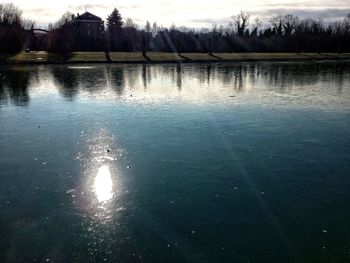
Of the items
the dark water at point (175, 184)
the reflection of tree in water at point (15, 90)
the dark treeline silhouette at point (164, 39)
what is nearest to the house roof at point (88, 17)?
the dark treeline silhouette at point (164, 39)

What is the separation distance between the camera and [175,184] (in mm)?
8820

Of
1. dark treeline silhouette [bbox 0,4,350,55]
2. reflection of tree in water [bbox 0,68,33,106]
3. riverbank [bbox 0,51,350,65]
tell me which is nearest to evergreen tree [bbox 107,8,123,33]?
dark treeline silhouette [bbox 0,4,350,55]

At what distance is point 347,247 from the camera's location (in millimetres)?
6309

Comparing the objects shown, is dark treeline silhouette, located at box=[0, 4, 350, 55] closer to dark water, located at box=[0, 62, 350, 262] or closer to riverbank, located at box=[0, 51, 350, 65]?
riverbank, located at box=[0, 51, 350, 65]

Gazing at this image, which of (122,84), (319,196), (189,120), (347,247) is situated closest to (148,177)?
(319,196)

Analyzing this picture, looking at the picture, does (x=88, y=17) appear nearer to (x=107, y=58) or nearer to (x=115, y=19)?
(x=115, y=19)

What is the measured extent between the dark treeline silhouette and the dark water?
44.5 metres

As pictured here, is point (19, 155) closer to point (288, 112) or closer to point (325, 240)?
point (325, 240)

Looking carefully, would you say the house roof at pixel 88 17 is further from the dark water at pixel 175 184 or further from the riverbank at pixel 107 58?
the dark water at pixel 175 184

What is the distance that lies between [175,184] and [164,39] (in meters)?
76.4

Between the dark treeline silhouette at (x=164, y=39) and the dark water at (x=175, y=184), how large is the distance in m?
44.5

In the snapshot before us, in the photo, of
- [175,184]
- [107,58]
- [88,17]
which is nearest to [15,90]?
[175,184]

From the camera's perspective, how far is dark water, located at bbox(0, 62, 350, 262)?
6.39 metres

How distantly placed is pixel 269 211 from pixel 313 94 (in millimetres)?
15619
